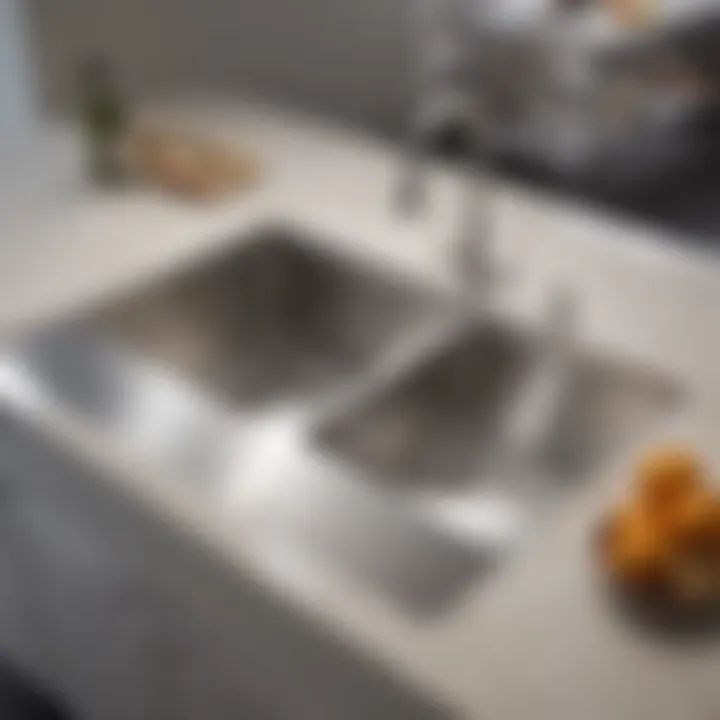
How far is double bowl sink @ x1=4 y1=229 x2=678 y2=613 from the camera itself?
99cm

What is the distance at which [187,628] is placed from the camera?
1032 mm

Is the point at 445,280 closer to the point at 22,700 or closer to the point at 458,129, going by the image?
the point at 458,129

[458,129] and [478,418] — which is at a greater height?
[458,129]

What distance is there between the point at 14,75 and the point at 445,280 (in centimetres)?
72

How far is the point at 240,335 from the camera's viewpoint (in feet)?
4.94

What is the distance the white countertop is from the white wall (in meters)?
0.06

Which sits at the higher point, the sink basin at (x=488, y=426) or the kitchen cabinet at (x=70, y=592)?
the sink basin at (x=488, y=426)

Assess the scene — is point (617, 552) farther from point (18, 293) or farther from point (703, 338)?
point (18, 293)

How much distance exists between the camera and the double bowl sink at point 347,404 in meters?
0.99

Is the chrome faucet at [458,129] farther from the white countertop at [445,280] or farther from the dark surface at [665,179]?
the dark surface at [665,179]

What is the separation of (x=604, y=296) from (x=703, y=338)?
130 millimetres

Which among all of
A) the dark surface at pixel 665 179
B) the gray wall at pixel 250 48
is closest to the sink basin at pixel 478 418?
the dark surface at pixel 665 179

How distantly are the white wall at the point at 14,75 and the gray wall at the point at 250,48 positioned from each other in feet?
0.07

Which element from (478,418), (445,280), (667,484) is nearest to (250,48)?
(445,280)
